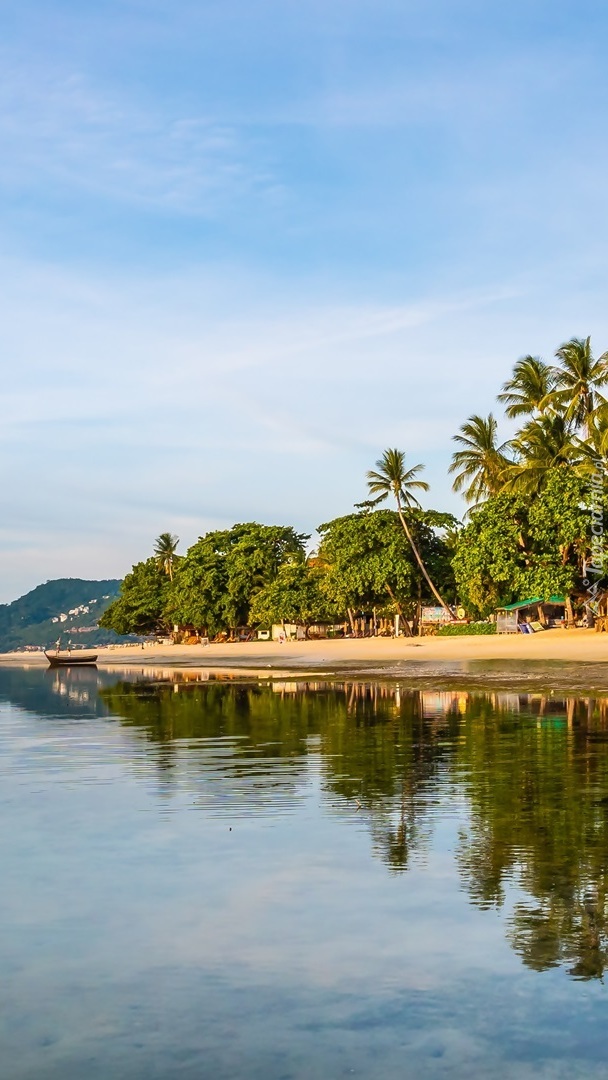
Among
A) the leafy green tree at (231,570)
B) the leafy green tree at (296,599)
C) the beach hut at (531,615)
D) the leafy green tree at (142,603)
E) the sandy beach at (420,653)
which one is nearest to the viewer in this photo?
the sandy beach at (420,653)

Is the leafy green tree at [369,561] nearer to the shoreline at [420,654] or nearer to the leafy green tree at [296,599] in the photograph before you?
the leafy green tree at [296,599]

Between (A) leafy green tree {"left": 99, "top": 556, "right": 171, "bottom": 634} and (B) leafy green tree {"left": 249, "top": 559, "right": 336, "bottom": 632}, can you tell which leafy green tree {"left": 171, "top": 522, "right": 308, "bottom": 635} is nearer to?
(B) leafy green tree {"left": 249, "top": 559, "right": 336, "bottom": 632}

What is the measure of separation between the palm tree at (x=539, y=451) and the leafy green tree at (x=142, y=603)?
208 ft

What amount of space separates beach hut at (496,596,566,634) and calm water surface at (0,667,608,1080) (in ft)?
148

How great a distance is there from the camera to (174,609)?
365ft

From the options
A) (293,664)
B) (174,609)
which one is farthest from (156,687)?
(174,609)

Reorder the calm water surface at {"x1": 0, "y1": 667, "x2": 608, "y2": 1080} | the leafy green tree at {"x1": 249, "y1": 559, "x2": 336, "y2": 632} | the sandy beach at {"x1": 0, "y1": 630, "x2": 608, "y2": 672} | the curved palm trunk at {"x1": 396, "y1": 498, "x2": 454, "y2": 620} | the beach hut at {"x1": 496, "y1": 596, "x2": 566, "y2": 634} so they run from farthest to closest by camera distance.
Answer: the leafy green tree at {"x1": 249, "y1": 559, "x2": 336, "y2": 632}
the curved palm trunk at {"x1": 396, "y1": 498, "x2": 454, "y2": 620}
the beach hut at {"x1": 496, "y1": 596, "x2": 566, "y2": 634}
the sandy beach at {"x1": 0, "y1": 630, "x2": 608, "y2": 672}
the calm water surface at {"x1": 0, "y1": 667, "x2": 608, "y2": 1080}

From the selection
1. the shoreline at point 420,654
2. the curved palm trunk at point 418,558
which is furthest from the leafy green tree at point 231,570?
the shoreline at point 420,654

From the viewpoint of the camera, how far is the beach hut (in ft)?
202

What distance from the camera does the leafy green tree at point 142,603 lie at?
124 meters

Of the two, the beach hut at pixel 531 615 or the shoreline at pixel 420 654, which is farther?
the beach hut at pixel 531 615

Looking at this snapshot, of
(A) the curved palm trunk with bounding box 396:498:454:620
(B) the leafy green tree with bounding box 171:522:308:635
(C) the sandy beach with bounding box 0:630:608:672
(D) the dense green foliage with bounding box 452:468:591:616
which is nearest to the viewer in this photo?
(C) the sandy beach with bounding box 0:630:608:672

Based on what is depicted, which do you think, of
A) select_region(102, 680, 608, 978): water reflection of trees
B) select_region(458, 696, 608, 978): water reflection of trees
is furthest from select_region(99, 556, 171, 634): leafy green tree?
select_region(458, 696, 608, 978): water reflection of trees

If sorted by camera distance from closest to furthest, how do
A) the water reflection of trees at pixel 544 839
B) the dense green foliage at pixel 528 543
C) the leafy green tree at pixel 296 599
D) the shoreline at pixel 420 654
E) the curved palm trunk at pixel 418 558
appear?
the water reflection of trees at pixel 544 839, the shoreline at pixel 420 654, the dense green foliage at pixel 528 543, the curved palm trunk at pixel 418 558, the leafy green tree at pixel 296 599
